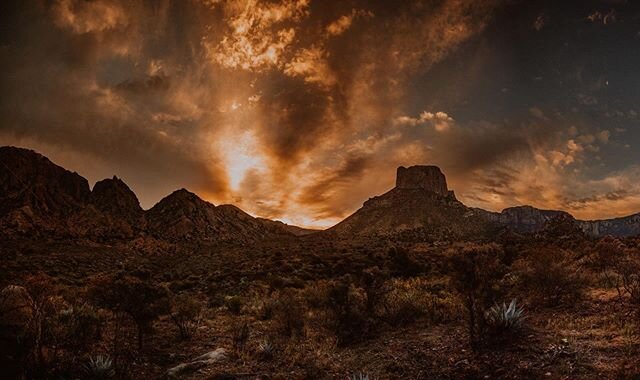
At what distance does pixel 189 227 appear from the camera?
85750mm

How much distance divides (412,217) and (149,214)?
77265 millimetres

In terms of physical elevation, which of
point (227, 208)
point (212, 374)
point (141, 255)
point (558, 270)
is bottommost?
point (212, 374)

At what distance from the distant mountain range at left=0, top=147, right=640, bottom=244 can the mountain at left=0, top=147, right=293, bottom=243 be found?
0.14 m

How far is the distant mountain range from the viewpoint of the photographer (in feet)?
238

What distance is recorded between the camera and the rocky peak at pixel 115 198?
9765cm

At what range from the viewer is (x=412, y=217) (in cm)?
10581

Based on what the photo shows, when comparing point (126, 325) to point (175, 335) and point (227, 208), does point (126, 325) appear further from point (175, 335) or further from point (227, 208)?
point (227, 208)

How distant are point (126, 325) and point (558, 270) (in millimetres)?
16230

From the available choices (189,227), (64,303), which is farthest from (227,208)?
(64,303)

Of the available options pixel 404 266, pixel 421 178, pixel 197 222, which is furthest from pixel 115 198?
pixel 421 178

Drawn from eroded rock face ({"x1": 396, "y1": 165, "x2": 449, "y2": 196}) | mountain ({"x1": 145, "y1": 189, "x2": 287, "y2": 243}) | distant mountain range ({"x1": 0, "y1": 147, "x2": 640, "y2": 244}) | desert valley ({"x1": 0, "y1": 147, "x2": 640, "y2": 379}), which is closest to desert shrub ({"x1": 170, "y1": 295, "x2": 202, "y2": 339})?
desert valley ({"x1": 0, "y1": 147, "x2": 640, "y2": 379})

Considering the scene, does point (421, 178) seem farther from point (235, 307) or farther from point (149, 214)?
point (235, 307)

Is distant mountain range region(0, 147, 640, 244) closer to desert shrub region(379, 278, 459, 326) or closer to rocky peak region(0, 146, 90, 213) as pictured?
rocky peak region(0, 146, 90, 213)

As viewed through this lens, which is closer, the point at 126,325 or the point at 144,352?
the point at 144,352
